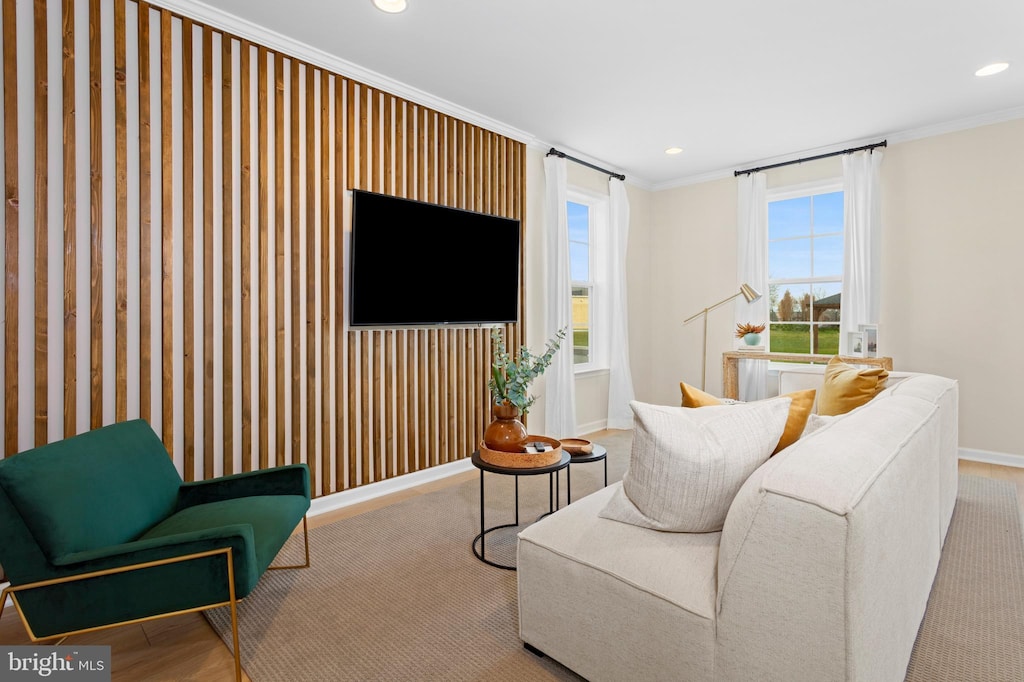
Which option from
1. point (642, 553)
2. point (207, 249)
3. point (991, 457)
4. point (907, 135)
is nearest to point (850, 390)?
point (642, 553)

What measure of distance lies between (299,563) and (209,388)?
996 mm

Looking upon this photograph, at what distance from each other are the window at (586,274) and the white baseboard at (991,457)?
3.02m

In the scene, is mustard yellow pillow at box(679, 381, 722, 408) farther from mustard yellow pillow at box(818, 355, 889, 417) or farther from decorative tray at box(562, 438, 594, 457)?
mustard yellow pillow at box(818, 355, 889, 417)

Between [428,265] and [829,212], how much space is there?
12.5 feet

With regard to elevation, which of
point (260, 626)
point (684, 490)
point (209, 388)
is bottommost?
point (260, 626)

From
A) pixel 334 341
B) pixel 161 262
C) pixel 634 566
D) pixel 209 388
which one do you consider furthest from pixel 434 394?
pixel 634 566

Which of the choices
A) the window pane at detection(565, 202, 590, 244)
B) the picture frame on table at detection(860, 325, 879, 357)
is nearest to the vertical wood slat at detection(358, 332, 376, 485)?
the window pane at detection(565, 202, 590, 244)

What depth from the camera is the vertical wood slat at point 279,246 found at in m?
2.94

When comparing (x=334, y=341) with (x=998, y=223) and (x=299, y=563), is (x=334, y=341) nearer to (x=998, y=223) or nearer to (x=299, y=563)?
(x=299, y=563)

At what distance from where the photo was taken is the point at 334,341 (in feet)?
10.6

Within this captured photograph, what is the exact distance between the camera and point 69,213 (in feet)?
7.47

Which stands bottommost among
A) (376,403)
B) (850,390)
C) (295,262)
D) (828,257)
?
(376,403)

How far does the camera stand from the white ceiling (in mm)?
2656

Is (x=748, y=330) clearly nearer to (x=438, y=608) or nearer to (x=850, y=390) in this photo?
(x=850, y=390)
